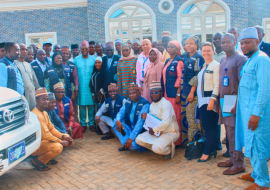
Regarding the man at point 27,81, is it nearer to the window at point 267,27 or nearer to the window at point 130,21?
the window at point 130,21

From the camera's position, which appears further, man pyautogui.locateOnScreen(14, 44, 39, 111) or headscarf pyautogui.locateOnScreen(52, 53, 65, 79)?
headscarf pyautogui.locateOnScreen(52, 53, 65, 79)

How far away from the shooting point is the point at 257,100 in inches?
112

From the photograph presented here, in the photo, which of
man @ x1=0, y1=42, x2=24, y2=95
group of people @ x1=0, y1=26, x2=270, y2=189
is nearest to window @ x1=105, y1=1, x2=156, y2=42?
group of people @ x1=0, y1=26, x2=270, y2=189

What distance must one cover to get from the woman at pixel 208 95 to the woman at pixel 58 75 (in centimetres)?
328

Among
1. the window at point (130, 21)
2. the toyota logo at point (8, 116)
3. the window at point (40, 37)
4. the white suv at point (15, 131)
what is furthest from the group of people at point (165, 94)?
the window at point (40, 37)

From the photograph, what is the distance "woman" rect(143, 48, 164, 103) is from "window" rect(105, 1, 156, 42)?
7.62 metres

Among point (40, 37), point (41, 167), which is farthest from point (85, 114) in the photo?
point (40, 37)

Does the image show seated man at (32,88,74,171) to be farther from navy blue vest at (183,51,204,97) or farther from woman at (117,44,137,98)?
navy blue vest at (183,51,204,97)

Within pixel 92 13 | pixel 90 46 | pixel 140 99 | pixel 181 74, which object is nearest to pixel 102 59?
pixel 90 46

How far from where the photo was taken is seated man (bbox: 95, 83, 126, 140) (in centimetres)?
562

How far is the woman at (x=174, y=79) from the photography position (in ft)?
15.5

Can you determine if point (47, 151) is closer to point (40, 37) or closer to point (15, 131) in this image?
point (15, 131)

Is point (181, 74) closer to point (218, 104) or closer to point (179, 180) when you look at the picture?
point (218, 104)

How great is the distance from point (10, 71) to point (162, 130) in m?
2.84
